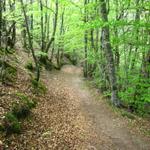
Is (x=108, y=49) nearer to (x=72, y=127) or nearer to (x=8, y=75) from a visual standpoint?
(x=8, y=75)

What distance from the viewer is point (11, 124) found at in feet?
31.1

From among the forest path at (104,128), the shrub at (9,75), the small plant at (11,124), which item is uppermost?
the shrub at (9,75)

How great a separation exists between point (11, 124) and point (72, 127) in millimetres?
3579

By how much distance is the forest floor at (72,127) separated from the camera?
32.4 ft

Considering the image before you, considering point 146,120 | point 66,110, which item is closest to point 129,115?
point 146,120

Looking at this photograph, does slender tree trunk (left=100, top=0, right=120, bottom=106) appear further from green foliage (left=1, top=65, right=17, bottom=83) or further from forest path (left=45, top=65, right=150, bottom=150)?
green foliage (left=1, top=65, right=17, bottom=83)

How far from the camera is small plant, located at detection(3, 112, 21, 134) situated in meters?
9.23

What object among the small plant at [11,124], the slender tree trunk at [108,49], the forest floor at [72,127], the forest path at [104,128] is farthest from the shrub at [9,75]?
the slender tree trunk at [108,49]

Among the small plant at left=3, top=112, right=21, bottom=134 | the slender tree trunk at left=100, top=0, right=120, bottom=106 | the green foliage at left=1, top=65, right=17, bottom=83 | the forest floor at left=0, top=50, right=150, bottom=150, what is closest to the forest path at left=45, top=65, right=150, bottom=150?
the forest floor at left=0, top=50, right=150, bottom=150

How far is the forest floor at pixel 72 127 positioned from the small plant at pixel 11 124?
22cm

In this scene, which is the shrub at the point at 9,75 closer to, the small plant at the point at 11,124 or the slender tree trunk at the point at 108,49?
the small plant at the point at 11,124

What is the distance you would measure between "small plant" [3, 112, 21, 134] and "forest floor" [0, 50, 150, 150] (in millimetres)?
223

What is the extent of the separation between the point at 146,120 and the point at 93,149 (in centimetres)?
697

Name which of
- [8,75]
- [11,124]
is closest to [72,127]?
[11,124]
